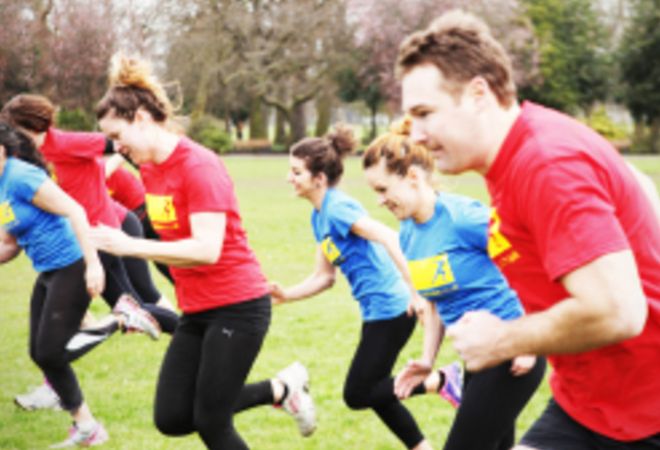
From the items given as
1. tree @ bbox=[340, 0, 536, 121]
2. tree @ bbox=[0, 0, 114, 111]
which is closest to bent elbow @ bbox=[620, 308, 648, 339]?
tree @ bbox=[0, 0, 114, 111]

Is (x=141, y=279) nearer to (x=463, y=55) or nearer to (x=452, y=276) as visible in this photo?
(x=452, y=276)

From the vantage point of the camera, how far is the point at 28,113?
593 centimetres

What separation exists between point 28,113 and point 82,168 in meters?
0.77

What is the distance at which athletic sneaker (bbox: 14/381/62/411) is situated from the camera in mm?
6449

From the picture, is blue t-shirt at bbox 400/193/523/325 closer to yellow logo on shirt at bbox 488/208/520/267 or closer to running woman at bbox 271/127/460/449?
running woman at bbox 271/127/460/449

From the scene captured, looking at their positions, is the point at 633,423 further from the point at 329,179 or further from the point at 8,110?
the point at 8,110

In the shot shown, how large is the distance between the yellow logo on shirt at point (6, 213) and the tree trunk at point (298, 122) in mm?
45177

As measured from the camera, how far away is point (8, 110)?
588 centimetres

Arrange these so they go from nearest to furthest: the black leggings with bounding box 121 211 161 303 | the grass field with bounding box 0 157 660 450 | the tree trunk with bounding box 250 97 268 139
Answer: the grass field with bounding box 0 157 660 450 < the black leggings with bounding box 121 211 161 303 < the tree trunk with bounding box 250 97 268 139

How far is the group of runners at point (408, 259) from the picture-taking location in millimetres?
2135

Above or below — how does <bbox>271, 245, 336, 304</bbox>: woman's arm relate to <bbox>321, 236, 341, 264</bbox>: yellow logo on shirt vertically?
below

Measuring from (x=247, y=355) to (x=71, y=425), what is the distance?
94.5 inches

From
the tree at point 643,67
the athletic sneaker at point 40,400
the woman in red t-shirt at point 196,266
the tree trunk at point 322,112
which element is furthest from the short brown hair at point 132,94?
the tree trunk at point 322,112

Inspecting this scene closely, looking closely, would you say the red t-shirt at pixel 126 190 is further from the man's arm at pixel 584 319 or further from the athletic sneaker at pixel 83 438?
the man's arm at pixel 584 319
